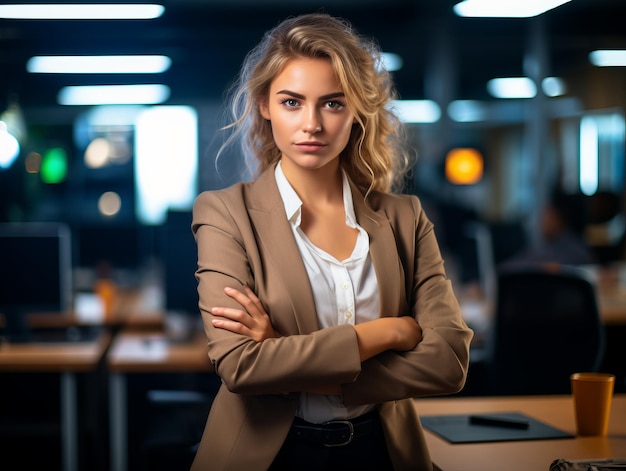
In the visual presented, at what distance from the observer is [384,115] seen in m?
2.01

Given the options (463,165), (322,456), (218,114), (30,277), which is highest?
(218,114)

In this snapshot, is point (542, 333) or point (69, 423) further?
point (69, 423)

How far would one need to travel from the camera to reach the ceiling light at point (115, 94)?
10.6 m

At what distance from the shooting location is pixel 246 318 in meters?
1.76

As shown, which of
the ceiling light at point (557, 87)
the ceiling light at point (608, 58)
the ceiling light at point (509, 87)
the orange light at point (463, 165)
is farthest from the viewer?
the ceiling light at point (509, 87)

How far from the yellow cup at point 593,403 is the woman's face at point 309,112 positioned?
3.39 feet

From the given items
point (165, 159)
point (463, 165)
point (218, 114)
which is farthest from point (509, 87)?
point (218, 114)

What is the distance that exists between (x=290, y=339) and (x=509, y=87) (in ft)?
37.6

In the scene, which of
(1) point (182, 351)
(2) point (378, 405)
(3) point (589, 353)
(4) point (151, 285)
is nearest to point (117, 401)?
(1) point (182, 351)

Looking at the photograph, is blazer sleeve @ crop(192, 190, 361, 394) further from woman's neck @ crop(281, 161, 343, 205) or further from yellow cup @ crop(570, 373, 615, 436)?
yellow cup @ crop(570, 373, 615, 436)

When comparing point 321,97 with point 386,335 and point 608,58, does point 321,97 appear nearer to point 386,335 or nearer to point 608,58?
point 386,335

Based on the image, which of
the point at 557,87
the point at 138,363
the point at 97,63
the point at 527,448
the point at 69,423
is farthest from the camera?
the point at 557,87

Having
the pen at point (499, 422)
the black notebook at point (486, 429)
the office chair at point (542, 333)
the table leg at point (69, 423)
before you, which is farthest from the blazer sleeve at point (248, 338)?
the table leg at point (69, 423)

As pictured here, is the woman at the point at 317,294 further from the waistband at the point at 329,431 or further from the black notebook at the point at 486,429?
the black notebook at the point at 486,429
